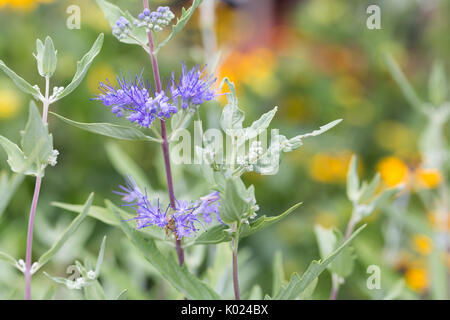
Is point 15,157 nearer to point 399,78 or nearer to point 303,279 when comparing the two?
point 303,279

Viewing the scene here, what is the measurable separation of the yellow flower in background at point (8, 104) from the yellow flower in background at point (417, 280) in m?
1.58

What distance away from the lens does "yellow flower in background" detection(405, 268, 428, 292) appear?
1.50m

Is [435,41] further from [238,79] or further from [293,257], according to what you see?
[293,257]

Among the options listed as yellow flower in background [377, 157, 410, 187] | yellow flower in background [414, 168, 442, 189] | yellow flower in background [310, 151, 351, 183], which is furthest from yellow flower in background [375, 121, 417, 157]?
yellow flower in background [414, 168, 442, 189]

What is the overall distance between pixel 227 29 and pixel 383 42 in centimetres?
86

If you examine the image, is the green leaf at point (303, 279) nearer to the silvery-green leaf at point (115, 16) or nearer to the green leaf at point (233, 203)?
the green leaf at point (233, 203)

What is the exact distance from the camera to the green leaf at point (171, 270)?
0.69m

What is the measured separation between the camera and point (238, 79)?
259 cm

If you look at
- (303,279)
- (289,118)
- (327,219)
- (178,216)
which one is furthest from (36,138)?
(289,118)

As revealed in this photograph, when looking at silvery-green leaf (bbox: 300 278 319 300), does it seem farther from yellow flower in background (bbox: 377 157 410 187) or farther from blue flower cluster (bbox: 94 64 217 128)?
yellow flower in background (bbox: 377 157 410 187)

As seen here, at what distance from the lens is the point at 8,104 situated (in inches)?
83.7

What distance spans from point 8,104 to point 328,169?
1.34 m

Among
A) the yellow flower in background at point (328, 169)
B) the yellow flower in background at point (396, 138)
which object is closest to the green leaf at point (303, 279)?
the yellow flower in background at point (328, 169)
